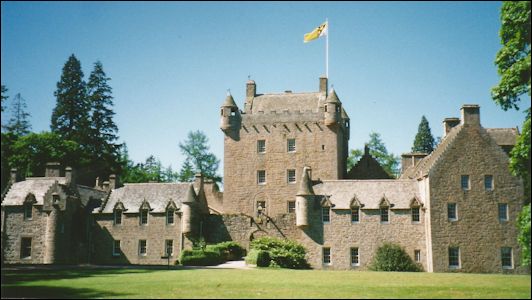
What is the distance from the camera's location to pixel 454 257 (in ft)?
121

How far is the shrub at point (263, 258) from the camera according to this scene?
3544 cm

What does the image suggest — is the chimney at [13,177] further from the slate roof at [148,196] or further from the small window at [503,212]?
the small window at [503,212]

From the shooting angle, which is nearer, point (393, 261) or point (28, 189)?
point (393, 261)

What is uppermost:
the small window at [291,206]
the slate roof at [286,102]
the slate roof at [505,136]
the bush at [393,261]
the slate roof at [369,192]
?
the slate roof at [286,102]

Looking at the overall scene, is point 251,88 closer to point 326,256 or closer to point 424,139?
point 326,256

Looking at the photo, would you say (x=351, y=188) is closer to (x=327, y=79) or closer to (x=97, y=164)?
(x=327, y=79)

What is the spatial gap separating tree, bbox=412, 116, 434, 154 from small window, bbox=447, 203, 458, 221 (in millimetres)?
34523

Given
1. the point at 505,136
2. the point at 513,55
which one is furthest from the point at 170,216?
the point at 505,136

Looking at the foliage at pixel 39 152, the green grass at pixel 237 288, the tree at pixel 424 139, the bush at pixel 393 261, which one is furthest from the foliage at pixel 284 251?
the tree at pixel 424 139

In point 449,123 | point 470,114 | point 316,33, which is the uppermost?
point 316,33

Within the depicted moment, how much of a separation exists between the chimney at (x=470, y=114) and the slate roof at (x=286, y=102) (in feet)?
49.7

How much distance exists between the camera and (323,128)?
47.7m

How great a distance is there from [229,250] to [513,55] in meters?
24.9

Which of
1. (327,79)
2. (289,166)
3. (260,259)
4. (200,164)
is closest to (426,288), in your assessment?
(260,259)
